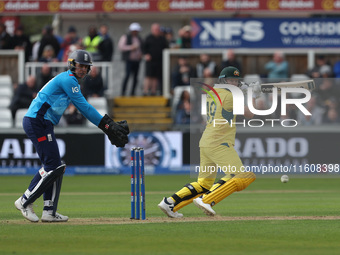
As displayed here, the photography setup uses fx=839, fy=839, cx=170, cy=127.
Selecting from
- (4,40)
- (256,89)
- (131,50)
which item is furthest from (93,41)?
(256,89)

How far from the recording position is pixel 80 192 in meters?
18.3

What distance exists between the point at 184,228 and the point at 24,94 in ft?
46.8

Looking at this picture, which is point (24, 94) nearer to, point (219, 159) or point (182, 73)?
point (182, 73)

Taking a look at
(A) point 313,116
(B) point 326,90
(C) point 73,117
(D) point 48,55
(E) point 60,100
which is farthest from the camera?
(D) point 48,55

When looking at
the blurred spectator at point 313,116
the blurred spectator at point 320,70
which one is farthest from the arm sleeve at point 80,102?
the blurred spectator at point 320,70

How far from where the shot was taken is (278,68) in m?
25.0

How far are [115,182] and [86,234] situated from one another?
10.8 meters

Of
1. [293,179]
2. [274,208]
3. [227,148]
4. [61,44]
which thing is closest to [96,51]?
[61,44]

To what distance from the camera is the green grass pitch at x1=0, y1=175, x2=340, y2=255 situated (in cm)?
916

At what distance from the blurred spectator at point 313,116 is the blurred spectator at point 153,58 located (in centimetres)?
479

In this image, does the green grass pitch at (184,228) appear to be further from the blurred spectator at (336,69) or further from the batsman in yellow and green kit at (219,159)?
the blurred spectator at (336,69)

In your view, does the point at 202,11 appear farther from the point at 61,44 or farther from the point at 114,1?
the point at 61,44

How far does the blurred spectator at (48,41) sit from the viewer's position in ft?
83.2

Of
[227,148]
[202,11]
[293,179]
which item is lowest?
[293,179]
